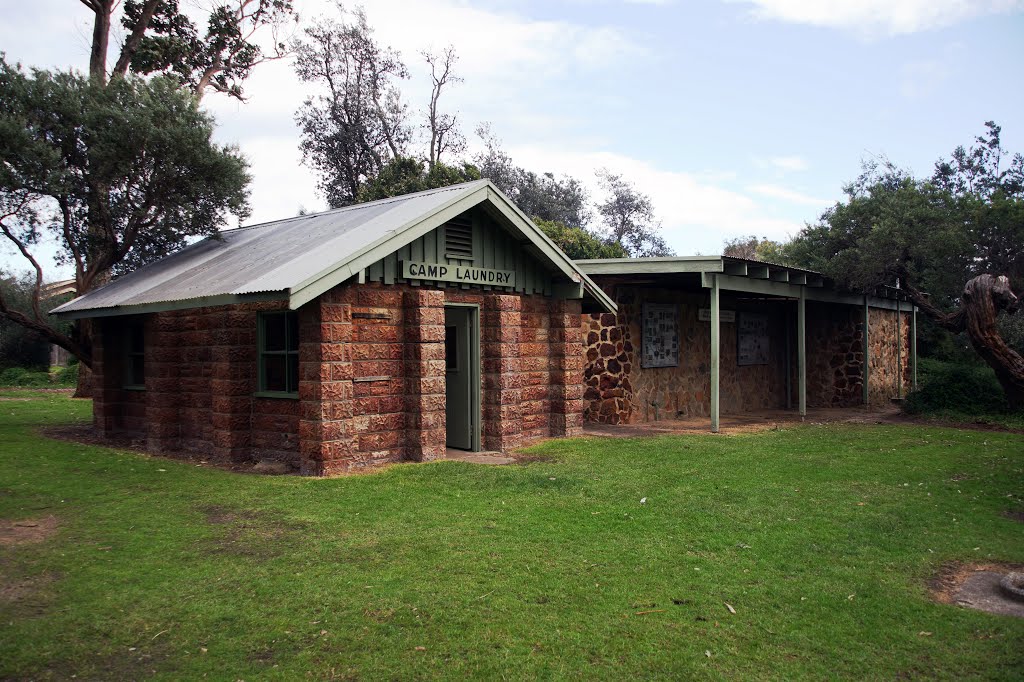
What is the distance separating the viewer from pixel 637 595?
216 inches

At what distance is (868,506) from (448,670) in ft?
18.8

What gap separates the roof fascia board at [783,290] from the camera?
14781 mm

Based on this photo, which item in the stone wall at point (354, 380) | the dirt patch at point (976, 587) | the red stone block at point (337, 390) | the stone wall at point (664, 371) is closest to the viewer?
the dirt patch at point (976, 587)

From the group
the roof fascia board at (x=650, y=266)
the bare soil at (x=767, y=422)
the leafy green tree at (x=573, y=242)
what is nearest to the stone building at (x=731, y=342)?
the roof fascia board at (x=650, y=266)

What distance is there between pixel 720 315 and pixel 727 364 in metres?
1.32

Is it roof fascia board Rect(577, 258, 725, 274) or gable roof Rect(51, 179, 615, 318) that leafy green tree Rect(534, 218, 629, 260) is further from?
gable roof Rect(51, 179, 615, 318)

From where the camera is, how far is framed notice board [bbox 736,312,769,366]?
1922cm

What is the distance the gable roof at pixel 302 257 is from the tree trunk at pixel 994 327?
8282 mm

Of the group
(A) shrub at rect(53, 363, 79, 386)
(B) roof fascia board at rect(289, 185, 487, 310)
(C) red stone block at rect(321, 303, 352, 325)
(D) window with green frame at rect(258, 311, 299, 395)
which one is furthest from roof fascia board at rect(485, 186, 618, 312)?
(A) shrub at rect(53, 363, 79, 386)

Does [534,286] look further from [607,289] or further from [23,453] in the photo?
[23,453]

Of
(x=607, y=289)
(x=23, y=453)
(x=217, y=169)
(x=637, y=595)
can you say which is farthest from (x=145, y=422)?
(x=637, y=595)

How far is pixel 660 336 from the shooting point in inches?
663

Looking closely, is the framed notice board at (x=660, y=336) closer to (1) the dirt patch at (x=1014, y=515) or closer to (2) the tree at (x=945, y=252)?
(2) the tree at (x=945, y=252)

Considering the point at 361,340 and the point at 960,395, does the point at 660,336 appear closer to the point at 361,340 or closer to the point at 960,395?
the point at 960,395
